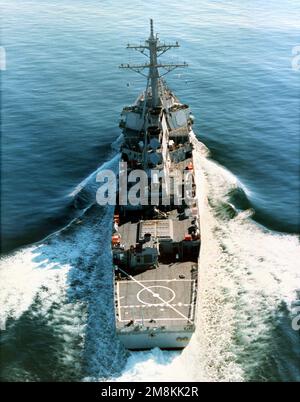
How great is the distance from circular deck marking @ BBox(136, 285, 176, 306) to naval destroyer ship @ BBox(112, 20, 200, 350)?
7cm

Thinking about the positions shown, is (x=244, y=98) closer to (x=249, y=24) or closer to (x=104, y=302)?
(x=249, y=24)

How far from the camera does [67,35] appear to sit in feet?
318

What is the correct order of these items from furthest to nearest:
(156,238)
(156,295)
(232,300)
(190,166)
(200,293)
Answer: (190,166) → (156,238) → (200,293) → (232,300) → (156,295)

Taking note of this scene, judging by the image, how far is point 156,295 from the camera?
35031 mm

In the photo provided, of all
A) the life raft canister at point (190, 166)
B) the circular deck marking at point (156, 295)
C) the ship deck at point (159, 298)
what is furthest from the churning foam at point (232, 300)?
the life raft canister at point (190, 166)

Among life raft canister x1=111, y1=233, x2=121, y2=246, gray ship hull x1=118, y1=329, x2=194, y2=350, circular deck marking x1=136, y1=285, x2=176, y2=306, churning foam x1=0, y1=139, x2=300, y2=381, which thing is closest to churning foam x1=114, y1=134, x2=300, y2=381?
churning foam x1=0, y1=139, x2=300, y2=381

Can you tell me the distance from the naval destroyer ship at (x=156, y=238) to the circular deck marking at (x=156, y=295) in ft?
0.23

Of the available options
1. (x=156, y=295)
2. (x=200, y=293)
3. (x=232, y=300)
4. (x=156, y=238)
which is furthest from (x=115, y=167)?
(x=232, y=300)

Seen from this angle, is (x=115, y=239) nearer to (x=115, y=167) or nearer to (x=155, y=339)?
(x=155, y=339)

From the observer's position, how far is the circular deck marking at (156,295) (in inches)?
1359

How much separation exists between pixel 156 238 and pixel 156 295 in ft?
17.9
